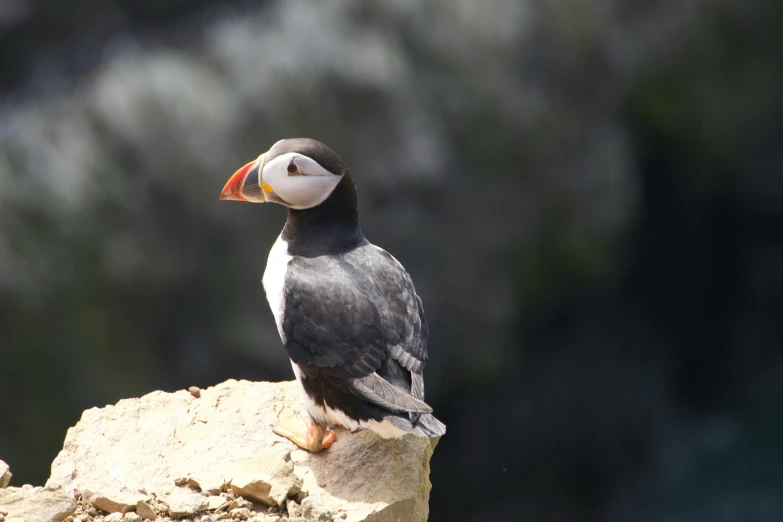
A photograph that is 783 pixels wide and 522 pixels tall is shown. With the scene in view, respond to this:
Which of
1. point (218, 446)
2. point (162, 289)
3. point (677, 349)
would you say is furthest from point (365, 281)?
point (677, 349)

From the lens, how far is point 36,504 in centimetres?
295

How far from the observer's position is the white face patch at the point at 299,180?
3443 millimetres

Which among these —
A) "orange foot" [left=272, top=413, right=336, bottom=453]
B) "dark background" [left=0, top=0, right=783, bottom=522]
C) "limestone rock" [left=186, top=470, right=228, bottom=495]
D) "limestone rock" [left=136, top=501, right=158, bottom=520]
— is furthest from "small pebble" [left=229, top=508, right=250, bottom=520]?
"dark background" [left=0, top=0, right=783, bottom=522]

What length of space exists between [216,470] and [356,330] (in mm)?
721

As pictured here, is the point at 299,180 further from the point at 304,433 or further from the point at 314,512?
the point at 314,512

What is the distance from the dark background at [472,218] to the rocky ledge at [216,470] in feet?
8.64

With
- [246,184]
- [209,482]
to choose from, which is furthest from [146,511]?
[246,184]

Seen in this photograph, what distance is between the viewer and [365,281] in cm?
344

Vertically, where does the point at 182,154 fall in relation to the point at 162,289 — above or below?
above

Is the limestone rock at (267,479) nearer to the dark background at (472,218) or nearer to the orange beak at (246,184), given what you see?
the orange beak at (246,184)

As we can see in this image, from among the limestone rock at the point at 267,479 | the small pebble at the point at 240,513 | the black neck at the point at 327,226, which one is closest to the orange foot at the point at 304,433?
the limestone rock at the point at 267,479

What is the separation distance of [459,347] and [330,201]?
3.75 metres

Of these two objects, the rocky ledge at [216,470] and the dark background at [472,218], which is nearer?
the rocky ledge at [216,470]

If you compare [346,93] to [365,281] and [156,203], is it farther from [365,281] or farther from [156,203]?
[365,281]
